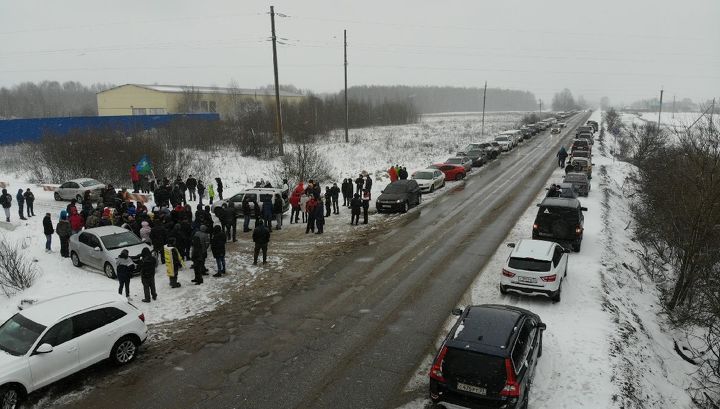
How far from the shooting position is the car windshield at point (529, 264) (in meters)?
12.5

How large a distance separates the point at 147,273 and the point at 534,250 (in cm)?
1021

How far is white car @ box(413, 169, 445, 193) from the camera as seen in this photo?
29172 mm

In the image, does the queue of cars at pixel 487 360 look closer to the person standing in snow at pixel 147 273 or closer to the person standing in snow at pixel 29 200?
the person standing in snow at pixel 147 273

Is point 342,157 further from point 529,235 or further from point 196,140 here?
point 529,235

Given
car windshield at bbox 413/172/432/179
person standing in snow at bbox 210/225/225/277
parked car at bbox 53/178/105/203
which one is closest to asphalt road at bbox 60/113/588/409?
person standing in snow at bbox 210/225/225/277

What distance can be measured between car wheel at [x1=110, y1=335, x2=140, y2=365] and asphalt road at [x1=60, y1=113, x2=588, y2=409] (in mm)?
379

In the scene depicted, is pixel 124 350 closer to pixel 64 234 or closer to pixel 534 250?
pixel 64 234

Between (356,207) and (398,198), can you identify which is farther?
(398,198)

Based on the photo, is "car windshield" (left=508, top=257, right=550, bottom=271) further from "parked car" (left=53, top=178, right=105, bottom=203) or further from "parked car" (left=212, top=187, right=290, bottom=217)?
"parked car" (left=53, top=178, right=105, bottom=203)

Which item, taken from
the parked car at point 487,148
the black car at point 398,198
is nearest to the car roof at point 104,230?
the black car at point 398,198

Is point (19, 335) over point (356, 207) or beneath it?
over

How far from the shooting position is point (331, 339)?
35.6ft

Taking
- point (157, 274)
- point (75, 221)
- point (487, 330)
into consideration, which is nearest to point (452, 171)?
point (157, 274)

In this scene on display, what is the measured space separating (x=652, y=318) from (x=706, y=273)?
9.36 feet
